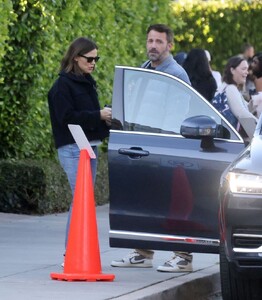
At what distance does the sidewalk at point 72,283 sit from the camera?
28.6ft

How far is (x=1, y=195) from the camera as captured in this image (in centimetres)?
1468

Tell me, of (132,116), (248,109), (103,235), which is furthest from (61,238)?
(132,116)

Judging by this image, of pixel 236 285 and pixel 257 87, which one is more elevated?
pixel 257 87

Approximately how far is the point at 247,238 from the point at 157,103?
6.38 ft

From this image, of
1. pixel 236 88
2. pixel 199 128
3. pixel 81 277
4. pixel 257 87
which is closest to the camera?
pixel 199 128

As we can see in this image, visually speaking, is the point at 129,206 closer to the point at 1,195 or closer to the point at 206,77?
the point at 1,195

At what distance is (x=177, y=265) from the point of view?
10078 mm

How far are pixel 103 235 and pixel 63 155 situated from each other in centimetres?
279

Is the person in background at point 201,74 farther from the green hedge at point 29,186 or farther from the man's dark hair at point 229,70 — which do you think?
the man's dark hair at point 229,70

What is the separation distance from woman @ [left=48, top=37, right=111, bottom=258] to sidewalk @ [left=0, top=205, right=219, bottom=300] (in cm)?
59

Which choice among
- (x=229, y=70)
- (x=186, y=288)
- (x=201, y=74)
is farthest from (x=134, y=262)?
(x=201, y=74)

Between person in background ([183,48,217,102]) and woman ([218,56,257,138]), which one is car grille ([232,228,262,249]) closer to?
woman ([218,56,257,138])

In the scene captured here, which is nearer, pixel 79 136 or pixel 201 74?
pixel 79 136

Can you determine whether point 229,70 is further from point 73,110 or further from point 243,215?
point 243,215
